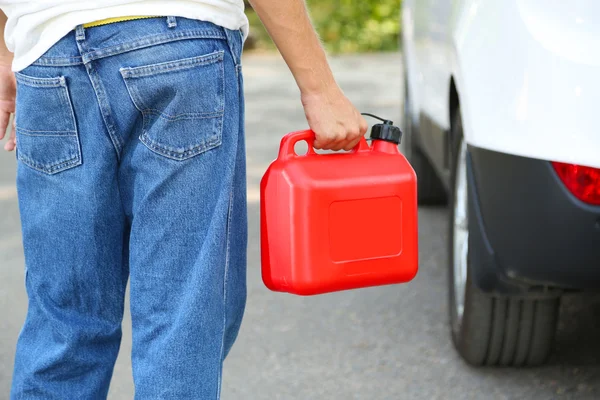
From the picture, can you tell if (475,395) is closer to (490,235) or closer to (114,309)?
(490,235)

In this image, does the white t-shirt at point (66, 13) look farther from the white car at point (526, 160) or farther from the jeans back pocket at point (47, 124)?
the white car at point (526, 160)

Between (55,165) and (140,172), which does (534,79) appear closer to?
(140,172)

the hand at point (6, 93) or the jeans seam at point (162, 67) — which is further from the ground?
the jeans seam at point (162, 67)

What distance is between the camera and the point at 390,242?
2037mm

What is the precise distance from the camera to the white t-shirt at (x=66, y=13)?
65.8 inches

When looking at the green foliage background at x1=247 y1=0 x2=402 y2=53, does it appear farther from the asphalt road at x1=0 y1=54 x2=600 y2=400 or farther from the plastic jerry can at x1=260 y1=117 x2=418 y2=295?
the plastic jerry can at x1=260 y1=117 x2=418 y2=295

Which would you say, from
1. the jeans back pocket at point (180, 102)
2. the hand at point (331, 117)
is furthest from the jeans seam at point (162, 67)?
the hand at point (331, 117)

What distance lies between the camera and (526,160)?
2.35m

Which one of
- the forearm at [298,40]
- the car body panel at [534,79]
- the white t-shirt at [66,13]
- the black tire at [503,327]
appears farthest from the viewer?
A: the black tire at [503,327]

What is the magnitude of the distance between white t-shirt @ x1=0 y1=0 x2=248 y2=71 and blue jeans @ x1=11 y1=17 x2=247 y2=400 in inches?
0.6

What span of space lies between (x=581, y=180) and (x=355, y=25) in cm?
1412

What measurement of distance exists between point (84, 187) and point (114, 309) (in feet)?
0.96

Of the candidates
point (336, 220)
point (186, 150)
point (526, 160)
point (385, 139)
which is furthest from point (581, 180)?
point (186, 150)

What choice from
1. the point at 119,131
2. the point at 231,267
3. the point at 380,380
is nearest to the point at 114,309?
the point at 231,267
